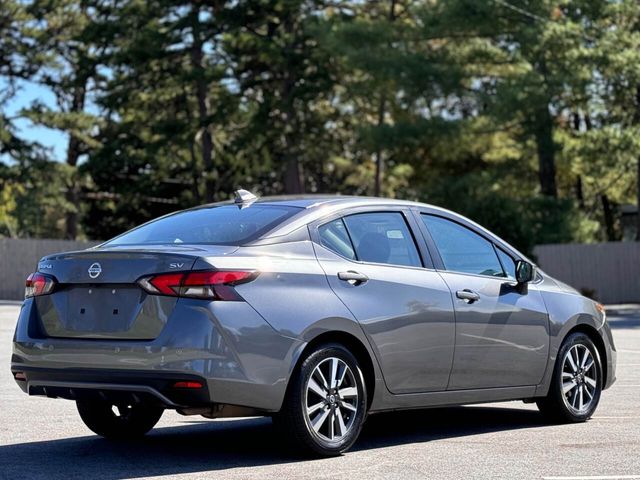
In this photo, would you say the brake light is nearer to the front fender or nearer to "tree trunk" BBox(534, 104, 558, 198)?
the front fender

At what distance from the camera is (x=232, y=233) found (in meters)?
8.02

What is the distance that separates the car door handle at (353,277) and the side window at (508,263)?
5.50ft

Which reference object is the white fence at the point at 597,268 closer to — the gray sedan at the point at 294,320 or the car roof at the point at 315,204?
the gray sedan at the point at 294,320

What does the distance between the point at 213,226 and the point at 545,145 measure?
3129cm

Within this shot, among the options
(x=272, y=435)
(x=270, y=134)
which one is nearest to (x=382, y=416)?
(x=272, y=435)

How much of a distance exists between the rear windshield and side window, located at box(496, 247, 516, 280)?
1934mm

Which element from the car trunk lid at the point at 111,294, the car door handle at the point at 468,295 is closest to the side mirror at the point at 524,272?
the car door handle at the point at 468,295

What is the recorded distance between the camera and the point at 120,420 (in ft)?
29.0

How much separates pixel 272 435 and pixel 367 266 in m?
1.55

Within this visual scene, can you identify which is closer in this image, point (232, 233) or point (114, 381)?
point (114, 381)

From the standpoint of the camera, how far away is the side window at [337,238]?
8.22 metres

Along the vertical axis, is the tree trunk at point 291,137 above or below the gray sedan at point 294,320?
above

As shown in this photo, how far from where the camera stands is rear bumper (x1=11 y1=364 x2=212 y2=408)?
721 cm

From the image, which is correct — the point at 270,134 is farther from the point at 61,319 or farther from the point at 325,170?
the point at 61,319
